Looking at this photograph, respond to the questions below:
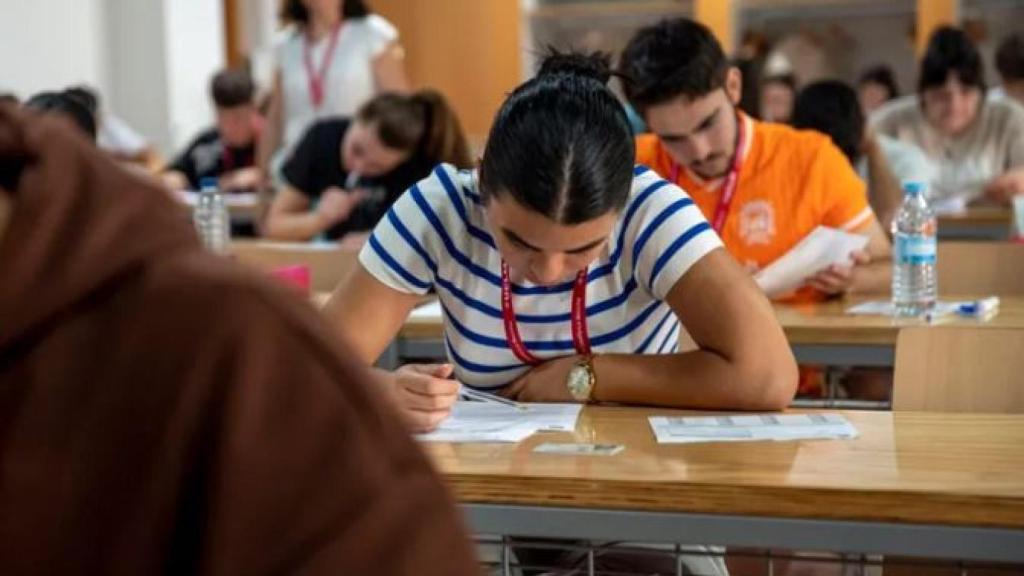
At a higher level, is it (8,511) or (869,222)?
(8,511)

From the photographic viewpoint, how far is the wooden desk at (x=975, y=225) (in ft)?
15.0

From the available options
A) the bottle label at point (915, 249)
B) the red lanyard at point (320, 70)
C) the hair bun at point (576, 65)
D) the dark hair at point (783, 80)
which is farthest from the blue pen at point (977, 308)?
the dark hair at point (783, 80)

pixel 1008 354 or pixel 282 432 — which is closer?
pixel 282 432

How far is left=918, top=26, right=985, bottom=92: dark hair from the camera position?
497 cm

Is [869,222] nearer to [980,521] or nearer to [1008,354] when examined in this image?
[1008,354]

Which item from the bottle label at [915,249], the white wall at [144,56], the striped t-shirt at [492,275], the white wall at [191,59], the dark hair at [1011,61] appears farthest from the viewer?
the white wall at [191,59]

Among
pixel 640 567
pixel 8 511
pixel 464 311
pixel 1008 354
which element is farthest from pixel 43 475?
pixel 1008 354

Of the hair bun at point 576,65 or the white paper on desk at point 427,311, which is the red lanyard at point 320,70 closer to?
the white paper on desk at point 427,311

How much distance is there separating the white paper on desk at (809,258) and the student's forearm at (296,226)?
189cm

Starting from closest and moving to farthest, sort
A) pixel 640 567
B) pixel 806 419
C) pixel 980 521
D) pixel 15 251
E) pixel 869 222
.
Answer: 1. pixel 15 251
2. pixel 980 521
3. pixel 640 567
4. pixel 806 419
5. pixel 869 222

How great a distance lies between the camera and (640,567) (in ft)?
5.41

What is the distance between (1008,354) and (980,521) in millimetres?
679

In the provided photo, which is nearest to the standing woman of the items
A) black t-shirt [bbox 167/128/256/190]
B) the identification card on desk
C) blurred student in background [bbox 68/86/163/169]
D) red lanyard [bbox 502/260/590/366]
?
blurred student in background [bbox 68/86/163/169]

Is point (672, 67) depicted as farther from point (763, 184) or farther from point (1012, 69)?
point (1012, 69)
